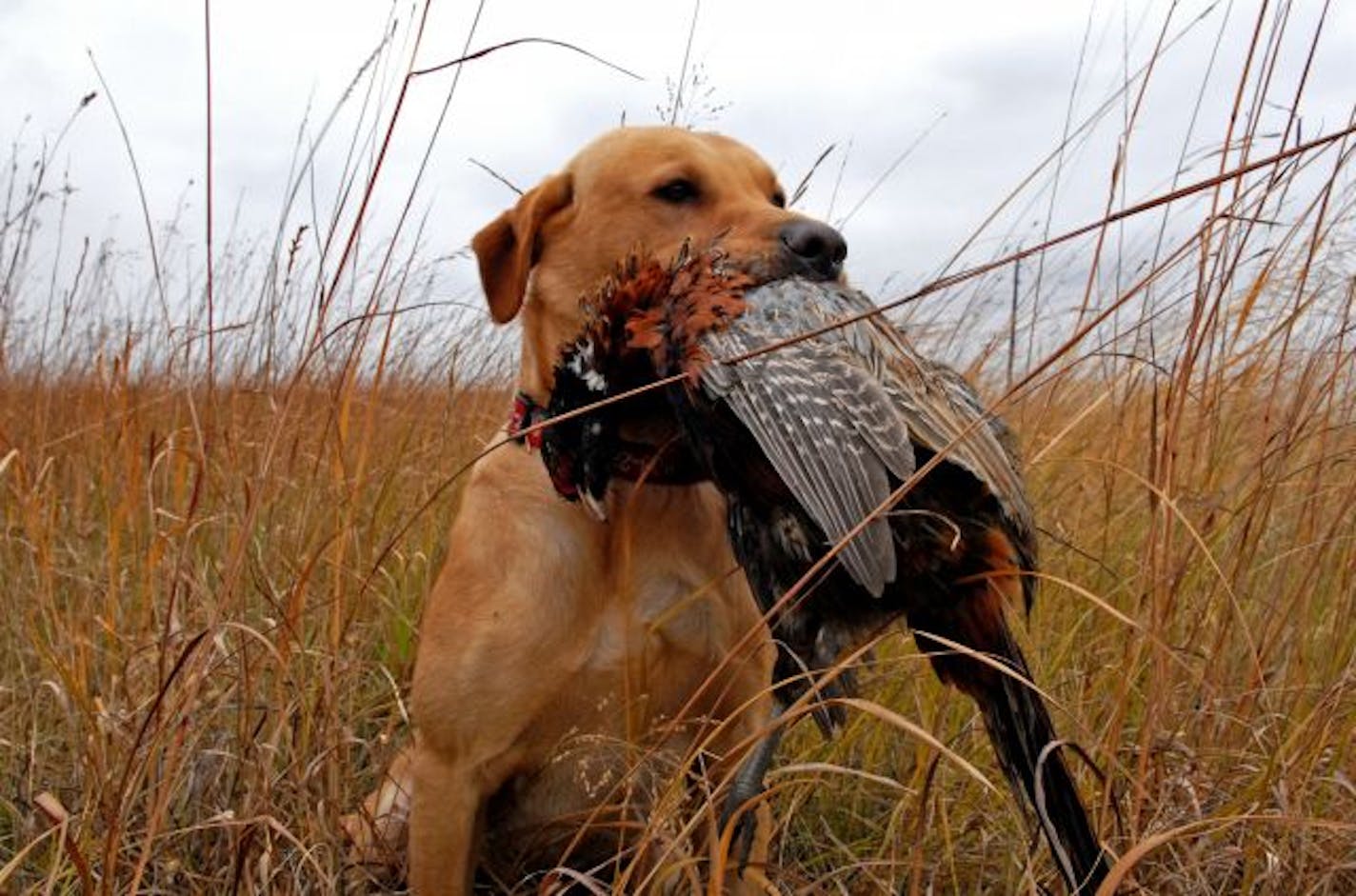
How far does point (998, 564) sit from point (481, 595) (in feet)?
2.82

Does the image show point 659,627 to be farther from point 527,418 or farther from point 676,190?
point 676,190

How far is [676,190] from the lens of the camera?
2.39m

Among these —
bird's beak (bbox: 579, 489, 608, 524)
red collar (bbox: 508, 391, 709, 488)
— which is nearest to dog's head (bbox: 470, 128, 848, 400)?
red collar (bbox: 508, 391, 709, 488)

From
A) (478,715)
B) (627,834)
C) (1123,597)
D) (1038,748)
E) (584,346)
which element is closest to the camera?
(1038,748)

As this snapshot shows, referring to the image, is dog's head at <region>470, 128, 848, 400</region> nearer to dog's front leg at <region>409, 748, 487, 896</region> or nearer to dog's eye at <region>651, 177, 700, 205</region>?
dog's eye at <region>651, 177, 700, 205</region>

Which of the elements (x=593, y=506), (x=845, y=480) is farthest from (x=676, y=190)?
(x=845, y=480)

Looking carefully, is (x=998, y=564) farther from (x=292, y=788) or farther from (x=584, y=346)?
(x=292, y=788)

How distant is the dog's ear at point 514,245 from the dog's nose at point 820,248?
56 cm

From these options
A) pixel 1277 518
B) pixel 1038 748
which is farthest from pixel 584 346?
pixel 1277 518

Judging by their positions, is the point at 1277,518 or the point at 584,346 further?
the point at 1277,518

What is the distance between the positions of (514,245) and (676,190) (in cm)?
33

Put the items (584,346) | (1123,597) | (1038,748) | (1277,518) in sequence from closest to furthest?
(1038,748)
(584,346)
(1123,597)
(1277,518)

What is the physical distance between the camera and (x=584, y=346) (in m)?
1.72

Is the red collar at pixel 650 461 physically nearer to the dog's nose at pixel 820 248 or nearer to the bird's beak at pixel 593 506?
the bird's beak at pixel 593 506
